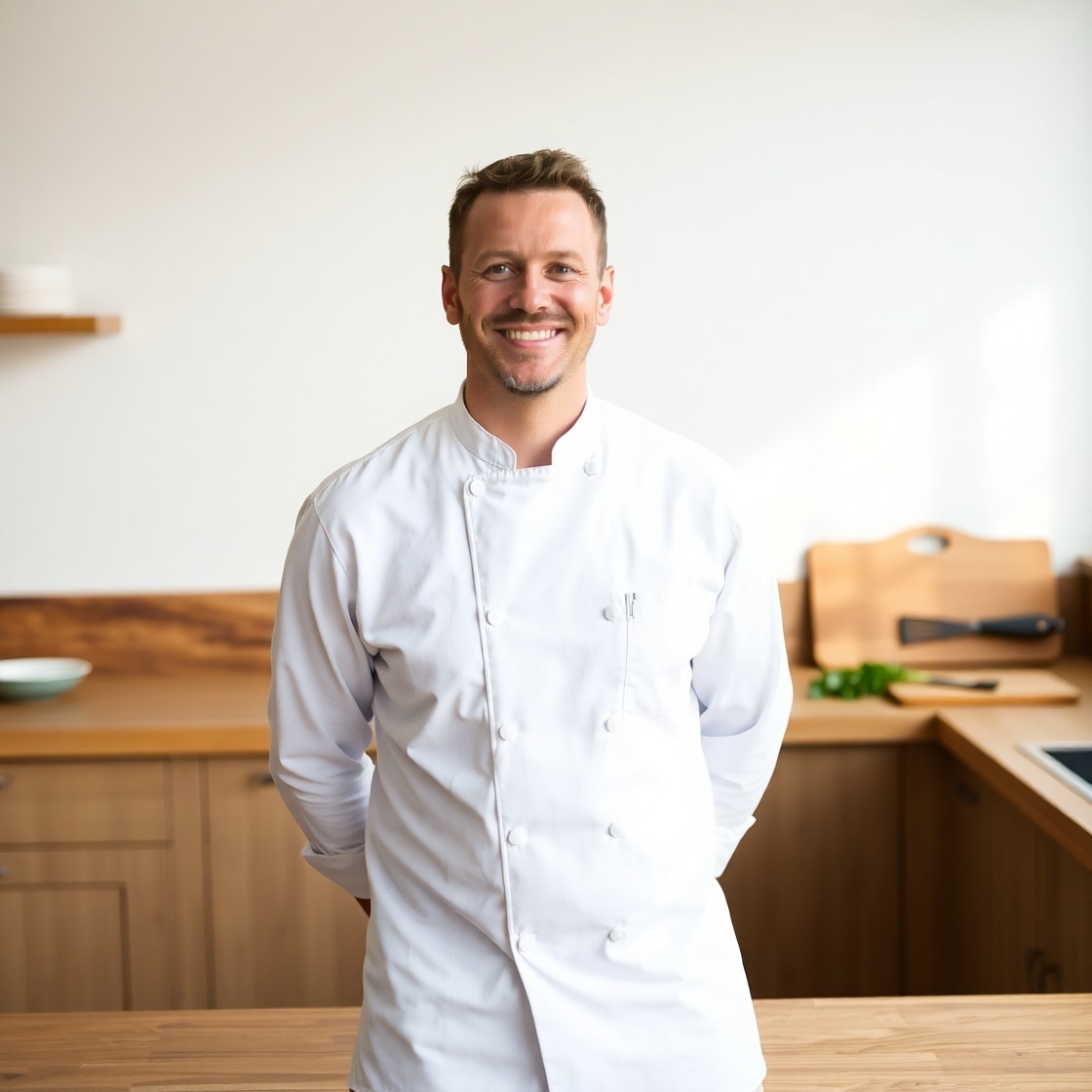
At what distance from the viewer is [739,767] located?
162 cm

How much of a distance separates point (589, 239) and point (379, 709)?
Result: 554mm

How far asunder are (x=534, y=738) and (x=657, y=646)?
16 cm

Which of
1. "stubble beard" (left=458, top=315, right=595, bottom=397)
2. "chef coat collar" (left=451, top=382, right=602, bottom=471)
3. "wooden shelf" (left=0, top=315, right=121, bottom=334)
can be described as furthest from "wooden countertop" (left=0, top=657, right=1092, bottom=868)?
"stubble beard" (left=458, top=315, right=595, bottom=397)

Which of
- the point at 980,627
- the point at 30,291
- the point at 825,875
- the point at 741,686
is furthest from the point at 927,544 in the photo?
the point at 30,291

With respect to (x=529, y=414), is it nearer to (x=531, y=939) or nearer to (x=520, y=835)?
(x=520, y=835)

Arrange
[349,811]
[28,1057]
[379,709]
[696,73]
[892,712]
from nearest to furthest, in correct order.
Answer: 1. [379,709]
2. [349,811]
3. [28,1057]
4. [892,712]
5. [696,73]

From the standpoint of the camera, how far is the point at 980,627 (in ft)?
9.55

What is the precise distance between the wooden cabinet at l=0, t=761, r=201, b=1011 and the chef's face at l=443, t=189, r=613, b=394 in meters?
1.52

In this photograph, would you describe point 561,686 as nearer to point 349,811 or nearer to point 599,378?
point 349,811

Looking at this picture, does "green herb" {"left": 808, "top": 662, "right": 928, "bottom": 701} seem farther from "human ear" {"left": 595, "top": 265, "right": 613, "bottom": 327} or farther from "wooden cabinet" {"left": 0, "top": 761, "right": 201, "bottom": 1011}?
"human ear" {"left": 595, "top": 265, "right": 613, "bottom": 327}

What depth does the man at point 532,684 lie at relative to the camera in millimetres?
1314

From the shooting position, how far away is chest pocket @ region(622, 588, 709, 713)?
135 centimetres

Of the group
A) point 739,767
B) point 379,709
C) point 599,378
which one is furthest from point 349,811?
point 599,378

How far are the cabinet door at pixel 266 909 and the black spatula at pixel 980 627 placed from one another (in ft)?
4.37
